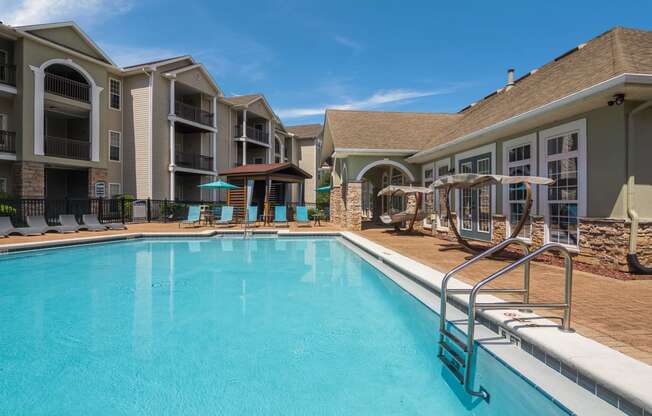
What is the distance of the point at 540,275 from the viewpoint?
6773 mm

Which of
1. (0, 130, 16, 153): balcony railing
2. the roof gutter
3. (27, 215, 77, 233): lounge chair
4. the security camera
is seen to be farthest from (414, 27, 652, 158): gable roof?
(0, 130, 16, 153): balcony railing

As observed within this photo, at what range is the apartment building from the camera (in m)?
18.2

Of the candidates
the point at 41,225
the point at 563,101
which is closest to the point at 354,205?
the point at 563,101

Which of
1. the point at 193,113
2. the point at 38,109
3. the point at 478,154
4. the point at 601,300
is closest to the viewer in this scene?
the point at 601,300

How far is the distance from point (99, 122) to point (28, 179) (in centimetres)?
493

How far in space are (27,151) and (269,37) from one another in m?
13.5

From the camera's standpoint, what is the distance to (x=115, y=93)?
75.6ft

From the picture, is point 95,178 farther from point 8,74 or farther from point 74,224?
point 74,224

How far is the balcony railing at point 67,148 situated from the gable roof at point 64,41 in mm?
5029

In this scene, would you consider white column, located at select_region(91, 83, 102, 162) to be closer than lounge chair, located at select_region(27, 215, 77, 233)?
No

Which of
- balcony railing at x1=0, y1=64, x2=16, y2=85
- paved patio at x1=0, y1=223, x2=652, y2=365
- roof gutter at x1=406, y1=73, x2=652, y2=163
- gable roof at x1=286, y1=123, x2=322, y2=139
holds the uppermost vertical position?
gable roof at x1=286, y1=123, x2=322, y2=139

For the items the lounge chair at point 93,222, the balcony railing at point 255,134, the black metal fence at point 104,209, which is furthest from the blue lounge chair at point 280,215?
the balcony railing at point 255,134

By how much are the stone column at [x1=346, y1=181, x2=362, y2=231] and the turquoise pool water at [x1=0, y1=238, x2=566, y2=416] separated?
8.76m

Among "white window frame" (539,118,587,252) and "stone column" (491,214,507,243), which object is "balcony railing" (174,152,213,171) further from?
"white window frame" (539,118,587,252)
